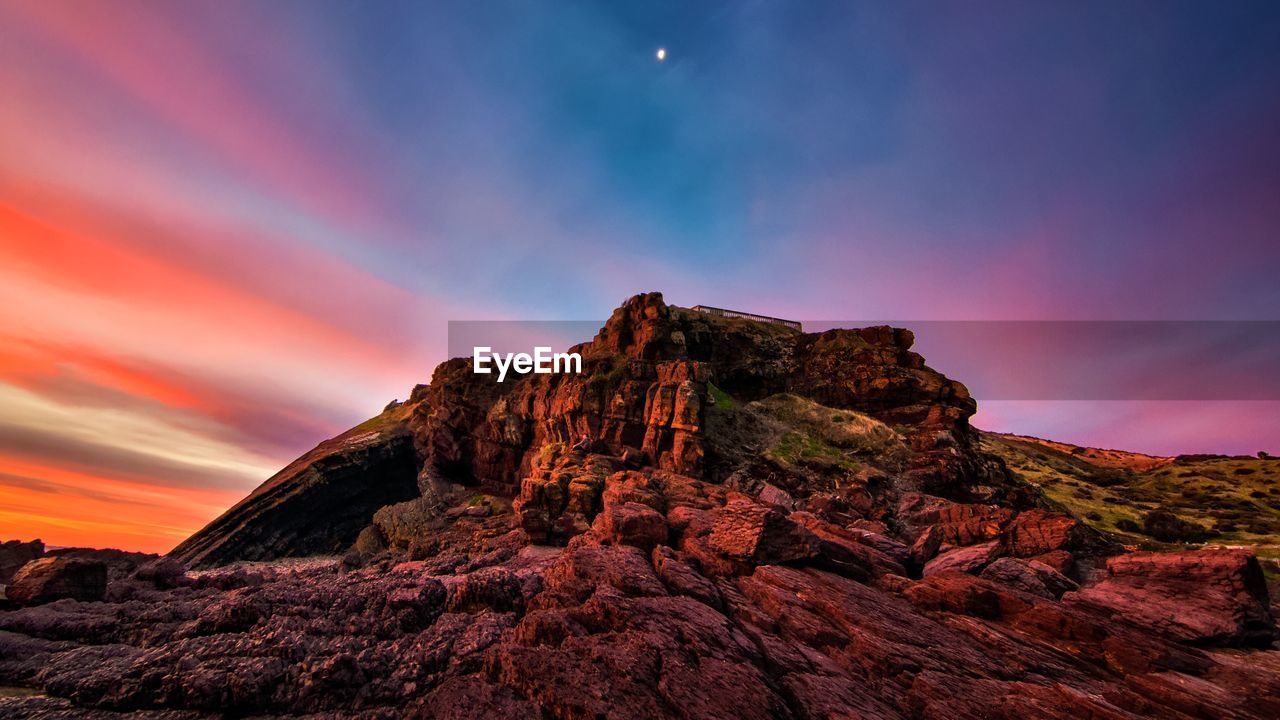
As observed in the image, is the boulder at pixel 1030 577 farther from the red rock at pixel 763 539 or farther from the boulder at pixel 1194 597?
the red rock at pixel 763 539

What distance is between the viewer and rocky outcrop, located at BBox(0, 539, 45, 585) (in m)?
32.2

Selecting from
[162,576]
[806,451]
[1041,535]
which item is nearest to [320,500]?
[162,576]

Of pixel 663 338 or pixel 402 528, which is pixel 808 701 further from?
pixel 402 528

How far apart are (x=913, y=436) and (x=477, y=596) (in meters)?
51.2

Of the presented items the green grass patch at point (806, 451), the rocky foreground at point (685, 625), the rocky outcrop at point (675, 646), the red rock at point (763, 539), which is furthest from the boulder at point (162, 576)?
the green grass patch at point (806, 451)

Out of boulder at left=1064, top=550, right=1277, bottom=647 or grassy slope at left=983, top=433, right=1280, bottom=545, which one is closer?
boulder at left=1064, top=550, right=1277, bottom=647

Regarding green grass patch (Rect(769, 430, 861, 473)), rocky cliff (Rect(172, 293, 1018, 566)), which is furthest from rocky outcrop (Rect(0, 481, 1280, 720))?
green grass patch (Rect(769, 430, 861, 473))

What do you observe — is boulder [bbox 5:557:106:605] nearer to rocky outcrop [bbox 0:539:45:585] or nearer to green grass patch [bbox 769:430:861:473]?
rocky outcrop [bbox 0:539:45:585]

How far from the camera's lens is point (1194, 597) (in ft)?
51.6

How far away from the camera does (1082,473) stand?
8500 centimetres

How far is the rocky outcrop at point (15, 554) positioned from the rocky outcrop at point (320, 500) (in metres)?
15.4

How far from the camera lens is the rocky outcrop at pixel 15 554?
106ft

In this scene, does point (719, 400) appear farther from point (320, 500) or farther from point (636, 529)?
point (320, 500)

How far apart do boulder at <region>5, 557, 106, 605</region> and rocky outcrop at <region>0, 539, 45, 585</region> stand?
1892 cm
